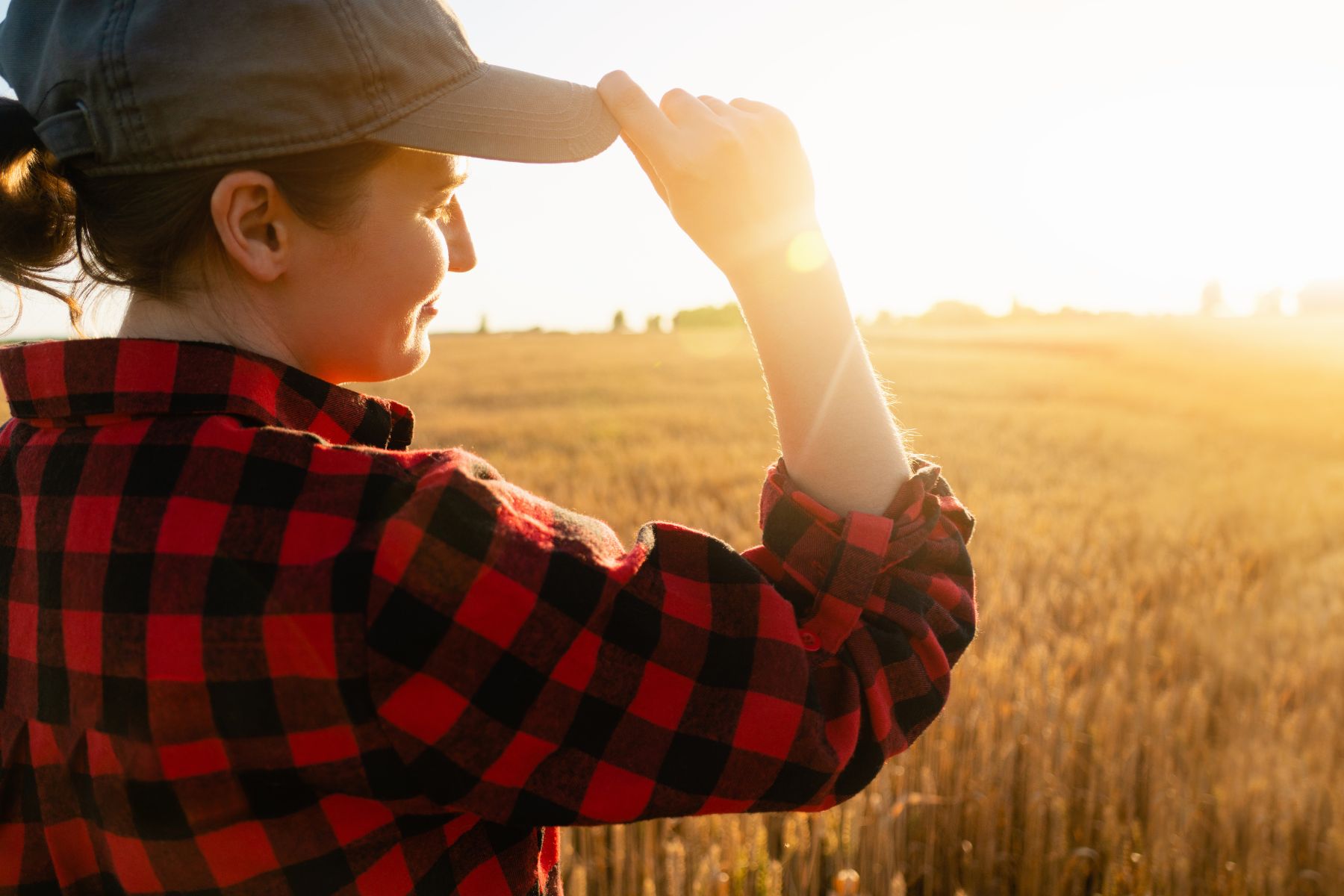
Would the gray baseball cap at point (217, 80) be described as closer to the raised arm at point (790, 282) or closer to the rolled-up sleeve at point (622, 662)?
the raised arm at point (790, 282)

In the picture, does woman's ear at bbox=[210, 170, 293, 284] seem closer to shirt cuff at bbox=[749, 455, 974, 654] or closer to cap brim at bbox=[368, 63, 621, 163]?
cap brim at bbox=[368, 63, 621, 163]

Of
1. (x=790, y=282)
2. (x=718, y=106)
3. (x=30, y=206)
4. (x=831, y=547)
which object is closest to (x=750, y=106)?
(x=718, y=106)

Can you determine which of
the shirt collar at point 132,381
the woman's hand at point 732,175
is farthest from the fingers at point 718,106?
the shirt collar at point 132,381

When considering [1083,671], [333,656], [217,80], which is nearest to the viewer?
[333,656]

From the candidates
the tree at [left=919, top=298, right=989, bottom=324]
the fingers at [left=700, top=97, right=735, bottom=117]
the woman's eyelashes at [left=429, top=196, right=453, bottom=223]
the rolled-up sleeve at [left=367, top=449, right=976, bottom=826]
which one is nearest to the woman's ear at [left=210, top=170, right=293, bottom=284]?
the woman's eyelashes at [left=429, top=196, right=453, bottom=223]

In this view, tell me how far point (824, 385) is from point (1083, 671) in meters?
2.92

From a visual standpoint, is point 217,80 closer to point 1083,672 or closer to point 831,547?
point 831,547

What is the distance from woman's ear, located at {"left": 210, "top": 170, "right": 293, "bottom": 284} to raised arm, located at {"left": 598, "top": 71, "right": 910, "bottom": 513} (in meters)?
0.33

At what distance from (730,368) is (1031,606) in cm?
A: 2006

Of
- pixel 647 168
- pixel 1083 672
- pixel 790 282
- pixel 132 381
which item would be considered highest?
pixel 647 168

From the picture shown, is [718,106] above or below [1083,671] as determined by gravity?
above

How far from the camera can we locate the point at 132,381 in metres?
0.73

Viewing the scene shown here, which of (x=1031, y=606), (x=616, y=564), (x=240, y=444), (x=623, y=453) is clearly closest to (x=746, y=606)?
(x=616, y=564)

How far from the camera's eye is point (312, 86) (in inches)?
30.5
